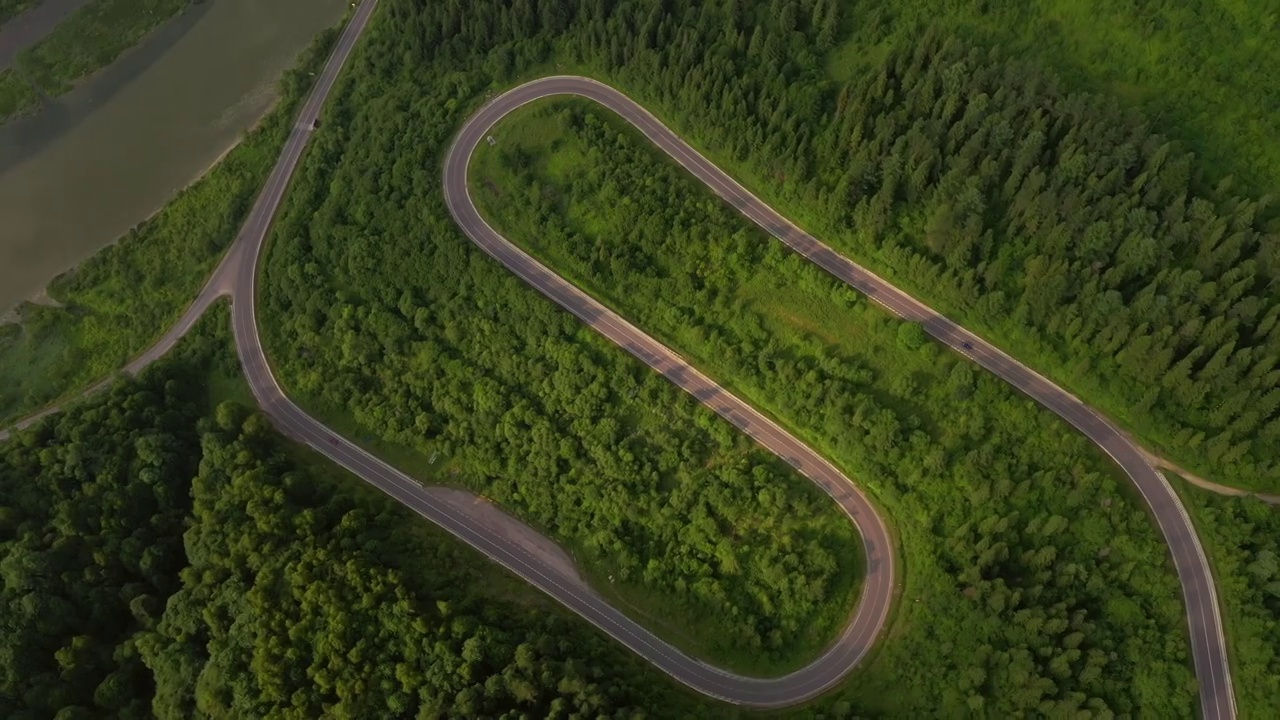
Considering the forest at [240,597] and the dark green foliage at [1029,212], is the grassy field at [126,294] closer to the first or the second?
the forest at [240,597]

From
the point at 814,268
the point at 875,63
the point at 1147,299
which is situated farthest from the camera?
the point at 875,63

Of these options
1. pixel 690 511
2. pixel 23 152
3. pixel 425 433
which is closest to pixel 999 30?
pixel 690 511

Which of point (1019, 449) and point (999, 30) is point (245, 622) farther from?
point (999, 30)

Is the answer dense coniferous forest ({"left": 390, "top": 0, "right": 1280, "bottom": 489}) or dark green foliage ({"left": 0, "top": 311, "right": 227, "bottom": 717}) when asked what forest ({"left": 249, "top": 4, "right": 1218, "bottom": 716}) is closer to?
dense coniferous forest ({"left": 390, "top": 0, "right": 1280, "bottom": 489})

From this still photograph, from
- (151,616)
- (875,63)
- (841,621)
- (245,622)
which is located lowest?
(151,616)

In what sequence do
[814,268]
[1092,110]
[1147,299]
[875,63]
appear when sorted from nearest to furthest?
[1147,299], [1092,110], [814,268], [875,63]

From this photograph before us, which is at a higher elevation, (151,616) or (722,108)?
(722,108)

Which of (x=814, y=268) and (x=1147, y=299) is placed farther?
(x=814, y=268)

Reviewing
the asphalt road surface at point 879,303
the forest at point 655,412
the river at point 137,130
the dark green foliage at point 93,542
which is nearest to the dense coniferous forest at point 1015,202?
the asphalt road surface at point 879,303
